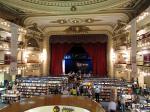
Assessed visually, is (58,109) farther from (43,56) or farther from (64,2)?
(43,56)

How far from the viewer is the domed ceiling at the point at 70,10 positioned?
15.0 meters

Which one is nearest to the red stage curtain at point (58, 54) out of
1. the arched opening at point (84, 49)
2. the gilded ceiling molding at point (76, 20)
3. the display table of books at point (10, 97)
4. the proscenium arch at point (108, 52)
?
the arched opening at point (84, 49)

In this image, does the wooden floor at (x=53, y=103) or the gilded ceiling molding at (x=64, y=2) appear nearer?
the wooden floor at (x=53, y=103)

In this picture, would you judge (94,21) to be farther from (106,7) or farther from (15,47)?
(15,47)

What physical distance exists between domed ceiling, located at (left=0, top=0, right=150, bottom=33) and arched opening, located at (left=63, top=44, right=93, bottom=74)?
725 centimetres

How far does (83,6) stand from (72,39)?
9131 millimetres

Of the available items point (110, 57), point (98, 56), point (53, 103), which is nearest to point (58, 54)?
point (98, 56)

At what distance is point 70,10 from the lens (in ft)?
53.9

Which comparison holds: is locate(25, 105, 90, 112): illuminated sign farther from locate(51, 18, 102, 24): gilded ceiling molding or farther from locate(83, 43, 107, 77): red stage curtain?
locate(83, 43, 107, 77): red stage curtain

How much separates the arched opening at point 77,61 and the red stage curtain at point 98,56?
1137 millimetres

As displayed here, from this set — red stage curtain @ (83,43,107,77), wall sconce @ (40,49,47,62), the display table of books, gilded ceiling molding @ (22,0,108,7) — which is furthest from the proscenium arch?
the display table of books

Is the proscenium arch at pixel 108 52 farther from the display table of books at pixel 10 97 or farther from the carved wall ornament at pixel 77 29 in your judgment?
the display table of books at pixel 10 97

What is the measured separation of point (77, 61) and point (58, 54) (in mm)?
2547

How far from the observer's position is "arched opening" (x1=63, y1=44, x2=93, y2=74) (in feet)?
87.2
